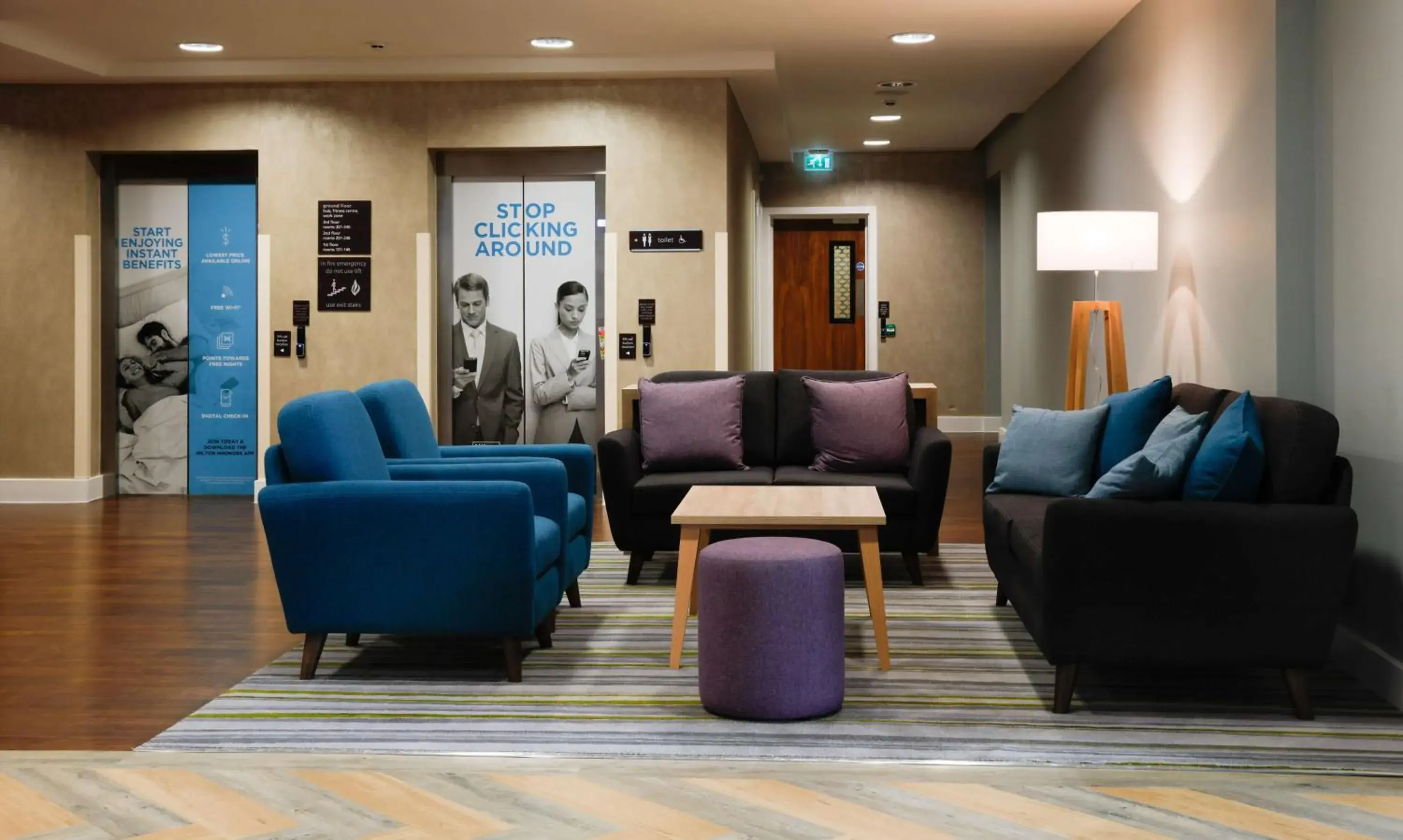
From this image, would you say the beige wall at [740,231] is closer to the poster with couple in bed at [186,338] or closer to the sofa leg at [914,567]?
the sofa leg at [914,567]

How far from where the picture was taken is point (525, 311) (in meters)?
8.77

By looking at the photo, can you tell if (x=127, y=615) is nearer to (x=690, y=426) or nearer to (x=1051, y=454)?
(x=690, y=426)

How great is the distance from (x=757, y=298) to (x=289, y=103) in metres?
6.23

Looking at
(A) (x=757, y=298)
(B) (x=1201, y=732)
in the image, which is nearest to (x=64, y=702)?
(B) (x=1201, y=732)

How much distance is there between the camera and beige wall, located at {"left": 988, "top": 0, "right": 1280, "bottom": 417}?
4949mm

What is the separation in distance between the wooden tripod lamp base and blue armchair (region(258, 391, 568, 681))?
3.06m

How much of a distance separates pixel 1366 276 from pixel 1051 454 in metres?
1.31

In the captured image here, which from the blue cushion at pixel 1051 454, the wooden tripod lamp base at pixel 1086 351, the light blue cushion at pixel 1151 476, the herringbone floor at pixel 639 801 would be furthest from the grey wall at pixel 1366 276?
the wooden tripod lamp base at pixel 1086 351

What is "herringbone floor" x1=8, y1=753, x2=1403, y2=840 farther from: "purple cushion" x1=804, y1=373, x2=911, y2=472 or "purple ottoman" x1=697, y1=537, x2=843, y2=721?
"purple cushion" x1=804, y1=373, x2=911, y2=472

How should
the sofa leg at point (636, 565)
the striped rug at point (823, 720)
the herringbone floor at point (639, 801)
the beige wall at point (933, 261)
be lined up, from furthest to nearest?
1. the beige wall at point (933, 261)
2. the sofa leg at point (636, 565)
3. the striped rug at point (823, 720)
4. the herringbone floor at point (639, 801)

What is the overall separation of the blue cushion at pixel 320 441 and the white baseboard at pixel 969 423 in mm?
10005

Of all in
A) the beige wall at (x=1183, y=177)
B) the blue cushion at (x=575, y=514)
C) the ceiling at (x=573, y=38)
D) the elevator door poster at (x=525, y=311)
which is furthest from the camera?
the elevator door poster at (x=525, y=311)

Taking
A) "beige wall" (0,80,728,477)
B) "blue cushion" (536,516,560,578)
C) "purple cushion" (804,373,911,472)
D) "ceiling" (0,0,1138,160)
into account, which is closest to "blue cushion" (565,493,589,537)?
"blue cushion" (536,516,560,578)

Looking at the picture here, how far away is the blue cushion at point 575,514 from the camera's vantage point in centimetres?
473
